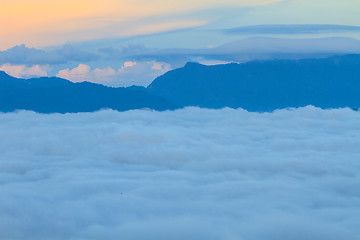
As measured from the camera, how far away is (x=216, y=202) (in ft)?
504

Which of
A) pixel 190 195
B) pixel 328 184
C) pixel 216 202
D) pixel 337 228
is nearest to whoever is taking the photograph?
pixel 337 228

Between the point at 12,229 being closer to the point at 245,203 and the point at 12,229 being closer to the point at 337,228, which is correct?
the point at 245,203

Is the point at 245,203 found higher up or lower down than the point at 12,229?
higher up

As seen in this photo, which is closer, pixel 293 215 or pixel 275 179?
pixel 293 215

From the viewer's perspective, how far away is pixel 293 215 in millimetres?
143875

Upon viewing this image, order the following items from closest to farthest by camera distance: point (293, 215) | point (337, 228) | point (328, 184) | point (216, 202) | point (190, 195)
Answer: point (337, 228) < point (293, 215) < point (216, 202) < point (190, 195) < point (328, 184)

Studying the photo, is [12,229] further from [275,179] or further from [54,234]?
[275,179]

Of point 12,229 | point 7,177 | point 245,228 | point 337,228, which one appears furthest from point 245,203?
point 7,177

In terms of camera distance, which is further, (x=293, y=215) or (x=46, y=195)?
(x=46, y=195)

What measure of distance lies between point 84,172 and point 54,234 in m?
67.1

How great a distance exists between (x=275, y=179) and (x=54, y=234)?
92.1 meters

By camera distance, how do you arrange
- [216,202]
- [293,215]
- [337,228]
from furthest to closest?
[216,202] < [293,215] < [337,228]

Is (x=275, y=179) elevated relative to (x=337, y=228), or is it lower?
elevated

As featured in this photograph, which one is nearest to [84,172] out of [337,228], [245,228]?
[245,228]
